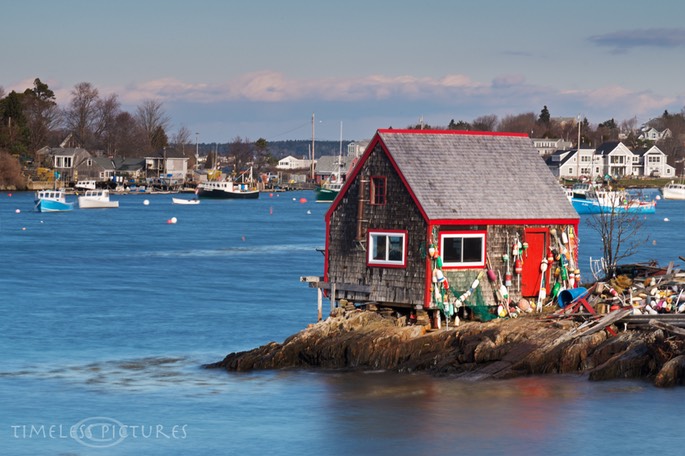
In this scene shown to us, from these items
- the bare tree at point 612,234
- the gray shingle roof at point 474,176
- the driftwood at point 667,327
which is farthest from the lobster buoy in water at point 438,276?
the bare tree at point 612,234

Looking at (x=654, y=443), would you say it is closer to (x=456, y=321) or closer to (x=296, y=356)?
(x=456, y=321)

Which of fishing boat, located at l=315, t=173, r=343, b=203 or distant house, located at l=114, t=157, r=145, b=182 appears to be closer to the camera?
fishing boat, located at l=315, t=173, r=343, b=203

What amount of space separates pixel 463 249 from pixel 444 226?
774mm

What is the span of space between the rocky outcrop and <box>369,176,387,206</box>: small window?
287 cm

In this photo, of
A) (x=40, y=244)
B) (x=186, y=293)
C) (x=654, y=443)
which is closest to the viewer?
(x=654, y=443)

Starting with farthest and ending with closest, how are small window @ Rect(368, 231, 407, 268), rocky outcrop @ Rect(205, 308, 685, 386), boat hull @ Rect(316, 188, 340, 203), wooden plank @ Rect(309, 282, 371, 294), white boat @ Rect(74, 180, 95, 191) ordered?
1. white boat @ Rect(74, 180, 95, 191)
2. boat hull @ Rect(316, 188, 340, 203)
3. wooden plank @ Rect(309, 282, 371, 294)
4. small window @ Rect(368, 231, 407, 268)
5. rocky outcrop @ Rect(205, 308, 685, 386)

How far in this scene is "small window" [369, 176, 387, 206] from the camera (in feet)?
104

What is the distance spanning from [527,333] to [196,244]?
57.9 meters

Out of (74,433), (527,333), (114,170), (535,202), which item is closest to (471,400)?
(527,333)

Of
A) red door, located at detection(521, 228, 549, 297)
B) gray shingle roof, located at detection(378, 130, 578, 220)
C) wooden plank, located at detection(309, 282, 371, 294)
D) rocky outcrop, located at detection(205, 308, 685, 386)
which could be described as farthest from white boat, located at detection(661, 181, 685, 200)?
rocky outcrop, located at detection(205, 308, 685, 386)

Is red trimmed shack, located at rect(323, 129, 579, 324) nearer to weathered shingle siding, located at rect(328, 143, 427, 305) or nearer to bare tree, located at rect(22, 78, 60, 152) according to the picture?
weathered shingle siding, located at rect(328, 143, 427, 305)

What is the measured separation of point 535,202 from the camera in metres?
32.1

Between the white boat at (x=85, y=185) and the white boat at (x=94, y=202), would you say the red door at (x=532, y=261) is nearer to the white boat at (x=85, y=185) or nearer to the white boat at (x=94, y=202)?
the white boat at (x=94, y=202)

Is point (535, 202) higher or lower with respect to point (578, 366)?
higher
